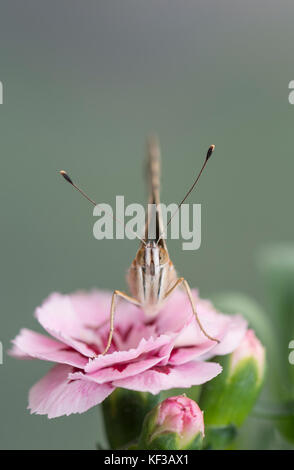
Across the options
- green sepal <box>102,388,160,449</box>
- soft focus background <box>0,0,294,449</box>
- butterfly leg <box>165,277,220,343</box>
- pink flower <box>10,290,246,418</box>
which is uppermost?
soft focus background <box>0,0,294,449</box>

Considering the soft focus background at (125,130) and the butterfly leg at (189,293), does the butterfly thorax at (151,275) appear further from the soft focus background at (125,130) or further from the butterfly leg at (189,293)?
the soft focus background at (125,130)

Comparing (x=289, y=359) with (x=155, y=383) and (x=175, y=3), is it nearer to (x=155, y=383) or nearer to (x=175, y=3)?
(x=155, y=383)

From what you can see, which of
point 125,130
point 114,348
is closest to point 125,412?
point 114,348

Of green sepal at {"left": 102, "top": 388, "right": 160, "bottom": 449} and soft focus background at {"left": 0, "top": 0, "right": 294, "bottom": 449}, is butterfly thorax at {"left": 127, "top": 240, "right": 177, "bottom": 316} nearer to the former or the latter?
green sepal at {"left": 102, "top": 388, "right": 160, "bottom": 449}

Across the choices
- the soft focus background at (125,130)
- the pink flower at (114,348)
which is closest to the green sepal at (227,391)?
the pink flower at (114,348)

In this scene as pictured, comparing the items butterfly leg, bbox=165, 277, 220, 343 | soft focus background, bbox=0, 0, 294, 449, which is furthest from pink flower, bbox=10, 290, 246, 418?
soft focus background, bbox=0, 0, 294, 449

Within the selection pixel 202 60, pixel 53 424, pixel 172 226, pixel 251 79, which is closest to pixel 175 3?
→ pixel 202 60

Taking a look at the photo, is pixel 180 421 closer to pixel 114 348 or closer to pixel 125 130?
pixel 114 348
